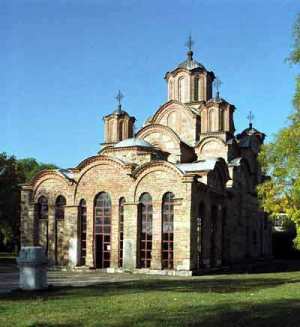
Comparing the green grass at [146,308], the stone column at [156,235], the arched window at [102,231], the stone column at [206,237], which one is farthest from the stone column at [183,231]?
the green grass at [146,308]

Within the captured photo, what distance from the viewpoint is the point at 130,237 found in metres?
28.4

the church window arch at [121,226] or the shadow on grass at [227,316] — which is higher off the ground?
the church window arch at [121,226]

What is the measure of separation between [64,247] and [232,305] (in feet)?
63.1

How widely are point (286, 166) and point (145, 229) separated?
9872 mm

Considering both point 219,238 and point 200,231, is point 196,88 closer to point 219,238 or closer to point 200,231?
point 219,238

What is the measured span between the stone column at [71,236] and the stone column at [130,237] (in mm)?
3220

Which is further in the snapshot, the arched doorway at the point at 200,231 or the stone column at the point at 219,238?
the stone column at the point at 219,238

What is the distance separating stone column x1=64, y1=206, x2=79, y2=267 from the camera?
29938mm

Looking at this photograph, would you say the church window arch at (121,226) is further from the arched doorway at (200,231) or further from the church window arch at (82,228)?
the arched doorway at (200,231)

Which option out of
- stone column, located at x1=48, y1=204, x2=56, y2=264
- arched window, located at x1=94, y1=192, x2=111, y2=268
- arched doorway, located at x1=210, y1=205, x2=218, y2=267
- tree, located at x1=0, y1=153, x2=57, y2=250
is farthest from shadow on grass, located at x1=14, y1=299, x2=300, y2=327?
tree, located at x1=0, y1=153, x2=57, y2=250

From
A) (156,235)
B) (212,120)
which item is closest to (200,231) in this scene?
(156,235)

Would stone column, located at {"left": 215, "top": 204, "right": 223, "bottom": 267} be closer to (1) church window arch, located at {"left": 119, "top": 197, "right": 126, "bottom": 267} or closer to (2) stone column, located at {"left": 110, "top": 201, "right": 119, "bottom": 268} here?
(1) church window arch, located at {"left": 119, "top": 197, "right": 126, "bottom": 267}

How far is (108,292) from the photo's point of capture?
16.5 meters

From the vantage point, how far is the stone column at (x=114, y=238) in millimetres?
28969
